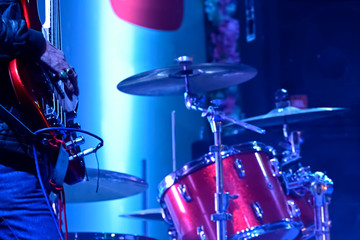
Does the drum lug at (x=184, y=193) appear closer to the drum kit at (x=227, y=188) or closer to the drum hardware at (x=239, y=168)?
the drum kit at (x=227, y=188)

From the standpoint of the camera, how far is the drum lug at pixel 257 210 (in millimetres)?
3016

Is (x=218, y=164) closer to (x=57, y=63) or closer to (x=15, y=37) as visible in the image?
(x=57, y=63)

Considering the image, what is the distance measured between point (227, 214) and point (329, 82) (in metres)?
1.83

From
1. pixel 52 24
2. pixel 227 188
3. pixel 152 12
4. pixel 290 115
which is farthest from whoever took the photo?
pixel 152 12

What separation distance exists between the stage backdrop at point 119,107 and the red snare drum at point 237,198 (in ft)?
3.51

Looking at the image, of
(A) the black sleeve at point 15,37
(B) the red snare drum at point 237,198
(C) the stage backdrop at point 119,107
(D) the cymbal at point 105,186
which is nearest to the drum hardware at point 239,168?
(B) the red snare drum at point 237,198

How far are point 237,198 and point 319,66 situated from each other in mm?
→ 1671

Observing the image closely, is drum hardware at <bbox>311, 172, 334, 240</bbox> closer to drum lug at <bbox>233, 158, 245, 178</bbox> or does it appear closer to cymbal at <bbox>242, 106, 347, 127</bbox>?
cymbal at <bbox>242, 106, 347, 127</bbox>

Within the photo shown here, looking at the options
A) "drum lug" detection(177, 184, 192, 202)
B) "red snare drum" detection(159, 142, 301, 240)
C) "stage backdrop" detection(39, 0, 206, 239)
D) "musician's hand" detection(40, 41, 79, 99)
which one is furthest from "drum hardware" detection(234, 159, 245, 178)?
"musician's hand" detection(40, 41, 79, 99)

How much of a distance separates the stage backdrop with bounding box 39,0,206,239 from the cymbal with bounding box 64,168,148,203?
3.31 ft

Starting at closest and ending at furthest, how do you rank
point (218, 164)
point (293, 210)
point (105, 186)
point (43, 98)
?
point (43, 98) → point (105, 186) → point (218, 164) → point (293, 210)

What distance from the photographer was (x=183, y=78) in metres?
3.46

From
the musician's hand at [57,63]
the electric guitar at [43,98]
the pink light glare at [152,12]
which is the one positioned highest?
the pink light glare at [152,12]

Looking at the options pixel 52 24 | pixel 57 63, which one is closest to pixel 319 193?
pixel 52 24
